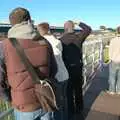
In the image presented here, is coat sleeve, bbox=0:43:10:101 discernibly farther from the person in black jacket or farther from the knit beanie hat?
the person in black jacket

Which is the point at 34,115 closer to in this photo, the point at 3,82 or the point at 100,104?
the point at 3,82

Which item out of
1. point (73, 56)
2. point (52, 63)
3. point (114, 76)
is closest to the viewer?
point (52, 63)

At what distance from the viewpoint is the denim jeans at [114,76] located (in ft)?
24.3

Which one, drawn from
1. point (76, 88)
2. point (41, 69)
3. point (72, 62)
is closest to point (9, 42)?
point (41, 69)

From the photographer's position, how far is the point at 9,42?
2959mm

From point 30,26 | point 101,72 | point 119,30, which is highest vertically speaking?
point 30,26

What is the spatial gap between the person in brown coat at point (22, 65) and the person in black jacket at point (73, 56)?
2277 millimetres

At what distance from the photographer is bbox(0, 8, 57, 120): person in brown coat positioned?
2.99m

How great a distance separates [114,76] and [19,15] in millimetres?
4863

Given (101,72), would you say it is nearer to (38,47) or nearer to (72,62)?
(72,62)

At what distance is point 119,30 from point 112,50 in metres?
0.46

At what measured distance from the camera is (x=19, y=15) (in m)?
3.10

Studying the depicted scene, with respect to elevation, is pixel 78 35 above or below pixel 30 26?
below

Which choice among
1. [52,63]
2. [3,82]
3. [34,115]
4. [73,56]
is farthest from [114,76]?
[3,82]
